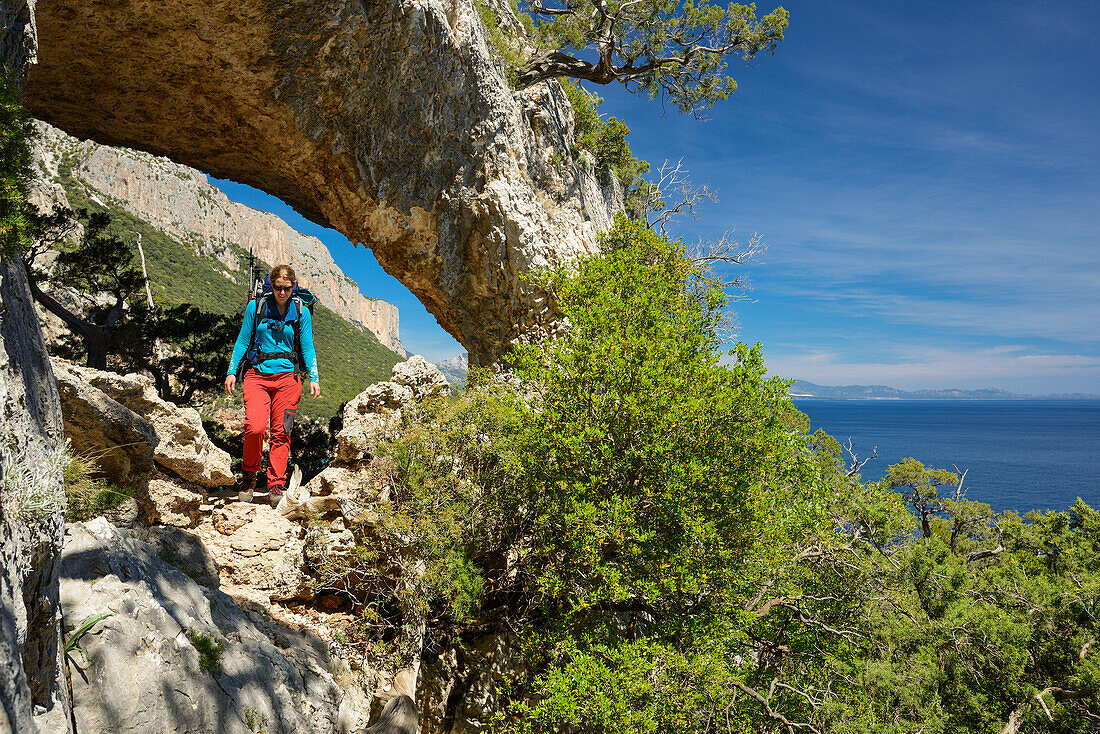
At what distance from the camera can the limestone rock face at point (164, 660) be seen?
3209 mm

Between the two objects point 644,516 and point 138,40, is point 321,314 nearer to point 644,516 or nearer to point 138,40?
point 138,40

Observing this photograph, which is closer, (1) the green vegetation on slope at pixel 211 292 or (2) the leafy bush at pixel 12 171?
(2) the leafy bush at pixel 12 171

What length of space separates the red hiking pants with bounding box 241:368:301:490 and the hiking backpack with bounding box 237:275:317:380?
0.15 metres

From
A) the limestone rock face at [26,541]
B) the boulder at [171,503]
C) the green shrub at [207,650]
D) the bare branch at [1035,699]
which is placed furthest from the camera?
the boulder at [171,503]

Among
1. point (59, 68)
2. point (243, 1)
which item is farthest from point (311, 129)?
point (59, 68)

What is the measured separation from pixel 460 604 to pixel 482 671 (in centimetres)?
209

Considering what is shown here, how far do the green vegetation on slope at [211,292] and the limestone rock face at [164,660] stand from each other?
24416mm

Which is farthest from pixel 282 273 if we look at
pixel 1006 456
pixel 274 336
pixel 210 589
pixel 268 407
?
pixel 1006 456

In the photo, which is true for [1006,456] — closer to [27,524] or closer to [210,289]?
[210,289]

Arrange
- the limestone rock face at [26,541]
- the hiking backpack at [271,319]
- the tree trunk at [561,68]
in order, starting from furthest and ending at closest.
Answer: the tree trunk at [561,68] → the hiking backpack at [271,319] → the limestone rock face at [26,541]

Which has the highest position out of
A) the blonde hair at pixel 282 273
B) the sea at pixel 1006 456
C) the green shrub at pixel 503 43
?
the sea at pixel 1006 456

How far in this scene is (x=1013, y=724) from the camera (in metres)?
5.47

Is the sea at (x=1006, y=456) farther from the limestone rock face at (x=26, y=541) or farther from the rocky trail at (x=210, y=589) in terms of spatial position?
the limestone rock face at (x=26, y=541)

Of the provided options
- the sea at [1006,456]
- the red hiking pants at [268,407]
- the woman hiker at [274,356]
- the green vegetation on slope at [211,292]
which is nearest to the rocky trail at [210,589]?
the red hiking pants at [268,407]
